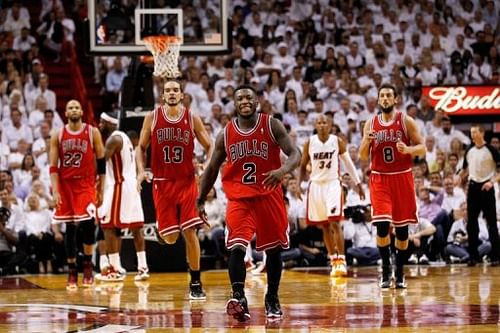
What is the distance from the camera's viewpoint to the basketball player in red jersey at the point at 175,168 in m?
10.7

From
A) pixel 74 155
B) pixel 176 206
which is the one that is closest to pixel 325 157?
pixel 74 155

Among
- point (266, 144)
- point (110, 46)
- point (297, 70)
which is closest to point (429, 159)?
point (297, 70)

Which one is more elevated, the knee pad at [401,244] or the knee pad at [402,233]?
the knee pad at [402,233]

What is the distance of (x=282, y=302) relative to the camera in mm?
9992

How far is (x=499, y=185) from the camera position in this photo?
17.1 metres

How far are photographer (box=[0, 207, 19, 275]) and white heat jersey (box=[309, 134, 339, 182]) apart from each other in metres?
4.55

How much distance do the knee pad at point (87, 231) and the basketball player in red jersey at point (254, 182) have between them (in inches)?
147

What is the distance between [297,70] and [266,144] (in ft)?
41.1

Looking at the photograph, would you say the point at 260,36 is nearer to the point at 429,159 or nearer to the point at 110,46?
the point at 429,159

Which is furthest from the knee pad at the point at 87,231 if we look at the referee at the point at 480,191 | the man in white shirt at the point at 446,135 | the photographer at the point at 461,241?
the man in white shirt at the point at 446,135

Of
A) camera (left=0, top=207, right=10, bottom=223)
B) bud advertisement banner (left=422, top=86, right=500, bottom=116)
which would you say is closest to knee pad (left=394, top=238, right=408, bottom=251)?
camera (left=0, top=207, right=10, bottom=223)

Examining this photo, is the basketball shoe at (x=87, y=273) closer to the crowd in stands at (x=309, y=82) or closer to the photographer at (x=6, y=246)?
the photographer at (x=6, y=246)

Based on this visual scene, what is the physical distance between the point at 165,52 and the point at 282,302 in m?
5.46

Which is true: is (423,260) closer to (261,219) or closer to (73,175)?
(73,175)
